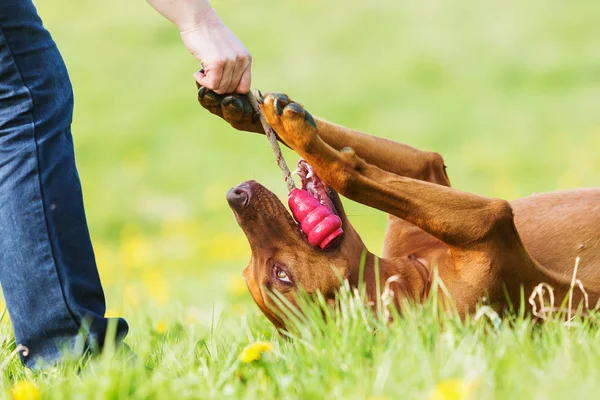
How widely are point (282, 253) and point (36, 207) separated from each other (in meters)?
0.85

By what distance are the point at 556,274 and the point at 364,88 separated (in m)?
7.53

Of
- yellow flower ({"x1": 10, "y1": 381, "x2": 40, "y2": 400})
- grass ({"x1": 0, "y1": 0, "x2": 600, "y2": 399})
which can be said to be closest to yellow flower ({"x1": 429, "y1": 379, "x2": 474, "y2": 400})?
grass ({"x1": 0, "y1": 0, "x2": 600, "y2": 399})

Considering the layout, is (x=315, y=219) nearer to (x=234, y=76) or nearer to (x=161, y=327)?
(x=234, y=76)

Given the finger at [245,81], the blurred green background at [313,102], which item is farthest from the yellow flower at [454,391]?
the blurred green background at [313,102]

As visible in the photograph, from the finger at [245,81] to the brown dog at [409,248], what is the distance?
7 cm

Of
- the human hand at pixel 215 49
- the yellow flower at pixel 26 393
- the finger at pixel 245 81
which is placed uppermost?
the human hand at pixel 215 49

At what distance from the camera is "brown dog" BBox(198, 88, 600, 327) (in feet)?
9.55

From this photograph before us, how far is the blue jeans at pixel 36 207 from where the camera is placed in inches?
105

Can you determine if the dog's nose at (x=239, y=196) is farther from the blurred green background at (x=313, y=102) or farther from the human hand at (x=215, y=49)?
the blurred green background at (x=313, y=102)

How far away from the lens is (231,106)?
10.3 ft

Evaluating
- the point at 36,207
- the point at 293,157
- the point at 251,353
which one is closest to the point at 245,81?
the point at 36,207

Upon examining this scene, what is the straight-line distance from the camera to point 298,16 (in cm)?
1248

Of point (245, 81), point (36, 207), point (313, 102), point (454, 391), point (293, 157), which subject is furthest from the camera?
point (313, 102)

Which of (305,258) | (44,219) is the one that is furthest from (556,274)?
(44,219)
